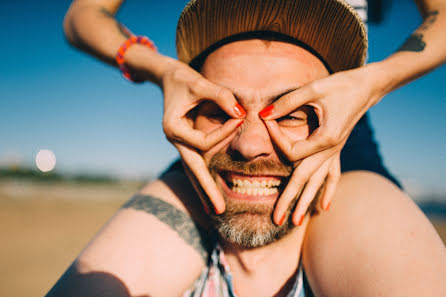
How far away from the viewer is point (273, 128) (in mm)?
1455

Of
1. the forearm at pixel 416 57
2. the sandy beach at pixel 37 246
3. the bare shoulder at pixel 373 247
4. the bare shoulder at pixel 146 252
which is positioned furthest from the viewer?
the sandy beach at pixel 37 246

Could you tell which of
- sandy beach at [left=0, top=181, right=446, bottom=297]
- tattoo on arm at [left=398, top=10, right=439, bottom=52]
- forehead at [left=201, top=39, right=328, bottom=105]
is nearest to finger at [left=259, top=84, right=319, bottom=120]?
forehead at [left=201, top=39, right=328, bottom=105]

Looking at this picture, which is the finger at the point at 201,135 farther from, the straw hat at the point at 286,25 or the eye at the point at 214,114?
the straw hat at the point at 286,25

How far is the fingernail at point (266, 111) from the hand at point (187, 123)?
4.5 inches

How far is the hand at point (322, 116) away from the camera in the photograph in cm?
128

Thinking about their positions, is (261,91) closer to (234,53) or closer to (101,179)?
(234,53)

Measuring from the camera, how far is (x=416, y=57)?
4.83 ft

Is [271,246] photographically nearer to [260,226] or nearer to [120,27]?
[260,226]

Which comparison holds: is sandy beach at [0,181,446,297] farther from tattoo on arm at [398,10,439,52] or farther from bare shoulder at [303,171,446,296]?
tattoo on arm at [398,10,439,52]

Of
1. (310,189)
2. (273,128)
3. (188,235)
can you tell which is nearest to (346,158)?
(310,189)

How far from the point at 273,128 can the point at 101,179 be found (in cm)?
5573

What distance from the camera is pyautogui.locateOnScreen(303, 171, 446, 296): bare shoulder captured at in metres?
1.19

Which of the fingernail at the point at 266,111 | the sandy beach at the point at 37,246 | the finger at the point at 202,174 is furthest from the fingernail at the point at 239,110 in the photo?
the sandy beach at the point at 37,246

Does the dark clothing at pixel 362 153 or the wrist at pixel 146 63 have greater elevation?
the wrist at pixel 146 63
